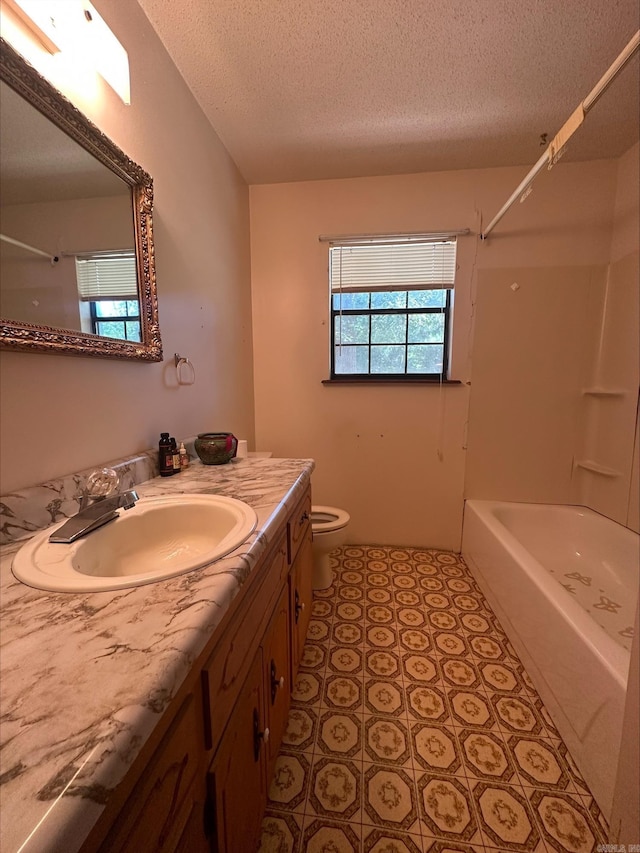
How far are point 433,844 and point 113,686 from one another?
1.09m

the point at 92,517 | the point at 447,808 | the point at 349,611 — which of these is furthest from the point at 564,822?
the point at 92,517

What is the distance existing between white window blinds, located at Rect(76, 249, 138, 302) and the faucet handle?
48 centimetres

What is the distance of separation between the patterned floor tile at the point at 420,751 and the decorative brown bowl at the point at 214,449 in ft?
3.09

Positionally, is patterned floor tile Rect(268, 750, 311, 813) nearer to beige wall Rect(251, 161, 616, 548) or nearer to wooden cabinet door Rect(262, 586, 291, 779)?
wooden cabinet door Rect(262, 586, 291, 779)

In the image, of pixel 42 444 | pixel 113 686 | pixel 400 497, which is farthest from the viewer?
pixel 400 497

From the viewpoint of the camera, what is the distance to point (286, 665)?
105 cm

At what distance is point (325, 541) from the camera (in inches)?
69.7

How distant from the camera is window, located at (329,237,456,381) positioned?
6.78ft

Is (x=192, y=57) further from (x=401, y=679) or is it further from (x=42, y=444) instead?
(x=401, y=679)

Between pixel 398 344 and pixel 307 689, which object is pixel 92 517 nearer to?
pixel 307 689

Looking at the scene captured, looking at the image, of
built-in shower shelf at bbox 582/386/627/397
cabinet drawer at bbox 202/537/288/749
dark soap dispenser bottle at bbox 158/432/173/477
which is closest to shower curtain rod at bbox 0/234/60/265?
dark soap dispenser bottle at bbox 158/432/173/477

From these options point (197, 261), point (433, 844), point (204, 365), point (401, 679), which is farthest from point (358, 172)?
point (433, 844)

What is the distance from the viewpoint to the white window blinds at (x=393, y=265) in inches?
80.9

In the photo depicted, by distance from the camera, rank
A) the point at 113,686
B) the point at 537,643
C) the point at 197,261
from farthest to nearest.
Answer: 1. the point at 197,261
2. the point at 537,643
3. the point at 113,686
